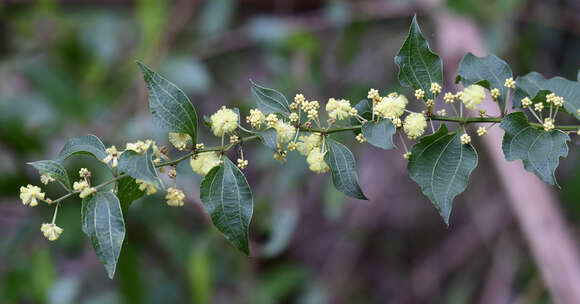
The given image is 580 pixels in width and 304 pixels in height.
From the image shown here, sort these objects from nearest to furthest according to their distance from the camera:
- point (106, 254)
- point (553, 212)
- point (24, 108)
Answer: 1. point (106, 254)
2. point (553, 212)
3. point (24, 108)

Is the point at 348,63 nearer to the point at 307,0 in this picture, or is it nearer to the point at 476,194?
the point at 307,0

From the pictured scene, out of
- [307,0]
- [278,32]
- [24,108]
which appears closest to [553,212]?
[278,32]

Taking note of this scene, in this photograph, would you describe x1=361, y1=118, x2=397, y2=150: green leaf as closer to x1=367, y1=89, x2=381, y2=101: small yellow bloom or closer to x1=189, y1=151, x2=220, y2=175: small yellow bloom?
x1=367, y1=89, x2=381, y2=101: small yellow bloom

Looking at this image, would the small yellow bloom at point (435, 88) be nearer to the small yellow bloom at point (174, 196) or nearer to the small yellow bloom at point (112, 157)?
the small yellow bloom at point (174, 196)

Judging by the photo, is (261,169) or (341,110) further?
(261,169)

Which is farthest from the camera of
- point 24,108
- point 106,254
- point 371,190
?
point 371,190

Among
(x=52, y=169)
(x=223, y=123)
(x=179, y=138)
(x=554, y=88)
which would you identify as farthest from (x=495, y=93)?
(x=52, y=169)

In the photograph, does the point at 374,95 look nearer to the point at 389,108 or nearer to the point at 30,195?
the point at 389,108
